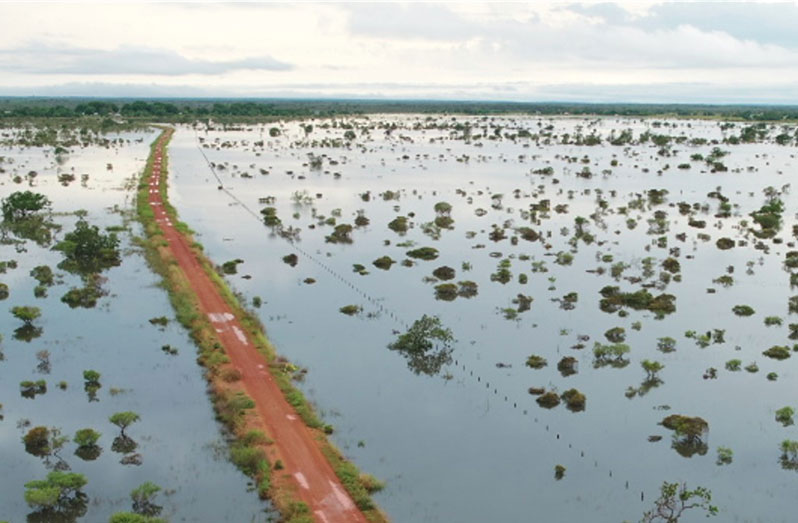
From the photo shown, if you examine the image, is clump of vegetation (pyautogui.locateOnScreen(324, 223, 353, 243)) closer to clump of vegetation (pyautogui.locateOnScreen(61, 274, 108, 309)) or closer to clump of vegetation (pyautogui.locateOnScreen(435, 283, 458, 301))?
clump of vegetation (pyautogui.locateOnScreen(435, 283, 458, 301))

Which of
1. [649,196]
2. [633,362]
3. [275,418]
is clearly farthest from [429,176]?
[275,418]

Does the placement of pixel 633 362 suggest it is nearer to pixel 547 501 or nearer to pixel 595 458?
pixel 595 458

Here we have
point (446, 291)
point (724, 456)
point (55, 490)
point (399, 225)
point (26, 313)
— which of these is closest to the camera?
point (55, 490)

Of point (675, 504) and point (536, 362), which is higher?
point (536, 362)

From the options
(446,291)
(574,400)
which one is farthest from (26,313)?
(574,400)

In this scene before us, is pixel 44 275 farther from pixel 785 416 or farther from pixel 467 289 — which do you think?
pixel 785 416
